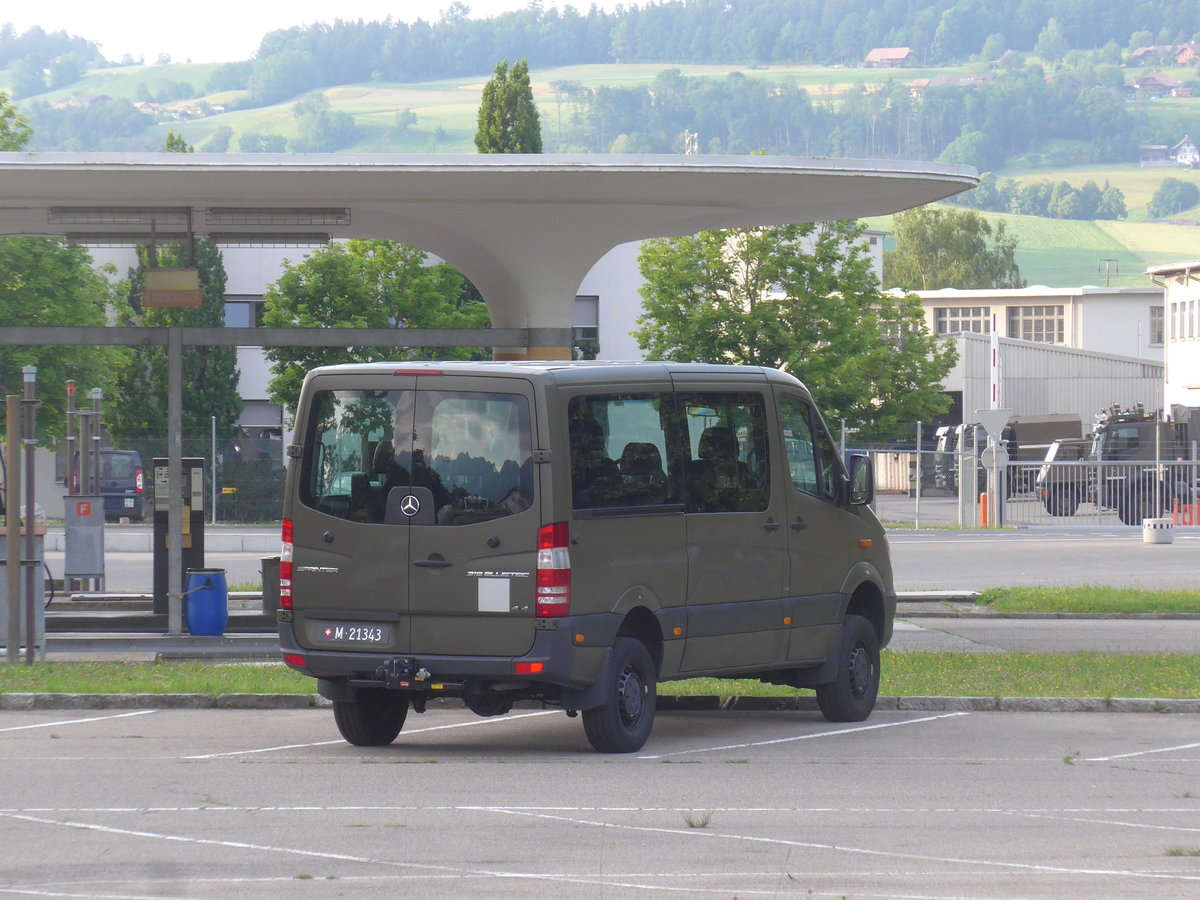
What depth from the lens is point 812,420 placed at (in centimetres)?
1203

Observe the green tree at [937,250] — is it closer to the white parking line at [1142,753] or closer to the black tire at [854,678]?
the black tire at [854,678]

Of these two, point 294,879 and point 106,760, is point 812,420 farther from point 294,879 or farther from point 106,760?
point 294,879

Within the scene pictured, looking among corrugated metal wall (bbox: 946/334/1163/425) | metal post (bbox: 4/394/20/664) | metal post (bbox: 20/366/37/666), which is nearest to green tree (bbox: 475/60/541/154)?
corrugated metal wall (bbox: 946/334/1163/425)

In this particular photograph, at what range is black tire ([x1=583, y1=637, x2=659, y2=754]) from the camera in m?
10.2

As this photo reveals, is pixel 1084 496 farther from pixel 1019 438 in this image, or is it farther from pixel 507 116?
pixel 507 116

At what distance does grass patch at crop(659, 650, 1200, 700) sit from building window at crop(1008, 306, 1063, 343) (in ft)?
235

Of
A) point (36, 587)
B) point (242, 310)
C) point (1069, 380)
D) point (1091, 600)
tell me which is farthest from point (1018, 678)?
point (1069, 380)

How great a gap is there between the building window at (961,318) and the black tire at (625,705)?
75988mm

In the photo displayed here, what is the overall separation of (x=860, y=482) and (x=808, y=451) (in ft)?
1.72

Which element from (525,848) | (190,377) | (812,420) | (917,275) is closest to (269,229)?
(812,420)

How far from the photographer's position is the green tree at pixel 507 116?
52.9 metres

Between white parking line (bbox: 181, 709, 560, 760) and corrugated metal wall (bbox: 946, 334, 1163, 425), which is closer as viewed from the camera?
white parking line (bbox: 181, 709, 560, 760)

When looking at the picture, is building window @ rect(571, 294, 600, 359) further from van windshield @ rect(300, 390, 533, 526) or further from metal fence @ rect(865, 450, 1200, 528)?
van windshield @ rect(300, 390, 533, 526)

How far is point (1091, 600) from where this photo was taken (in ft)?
72.2
